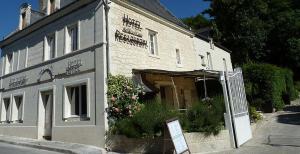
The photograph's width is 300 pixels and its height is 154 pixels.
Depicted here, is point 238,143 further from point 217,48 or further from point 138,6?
point 217,48

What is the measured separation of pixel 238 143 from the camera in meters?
9.29

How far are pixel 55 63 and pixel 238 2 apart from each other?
25.7 metres

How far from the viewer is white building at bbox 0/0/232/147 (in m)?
11.6

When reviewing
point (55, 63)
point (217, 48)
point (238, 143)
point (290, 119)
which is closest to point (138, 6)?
point (55, 63)

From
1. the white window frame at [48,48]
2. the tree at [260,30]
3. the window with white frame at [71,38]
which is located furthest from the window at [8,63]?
the tree at [260,30]

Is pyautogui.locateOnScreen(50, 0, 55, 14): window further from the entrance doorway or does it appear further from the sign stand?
the sign stand

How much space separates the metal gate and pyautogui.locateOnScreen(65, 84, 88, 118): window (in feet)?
20.6

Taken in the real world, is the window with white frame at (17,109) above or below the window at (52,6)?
below

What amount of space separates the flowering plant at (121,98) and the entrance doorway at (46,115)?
4946 millimetres

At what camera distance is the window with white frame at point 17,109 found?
54.2ft

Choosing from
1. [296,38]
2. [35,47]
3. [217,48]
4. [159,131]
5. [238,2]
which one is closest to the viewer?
[159,131]

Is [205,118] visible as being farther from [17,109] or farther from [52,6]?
[17,109]

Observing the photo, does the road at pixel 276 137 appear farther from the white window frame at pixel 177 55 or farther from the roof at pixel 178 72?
the white window frame at pixel 177 55

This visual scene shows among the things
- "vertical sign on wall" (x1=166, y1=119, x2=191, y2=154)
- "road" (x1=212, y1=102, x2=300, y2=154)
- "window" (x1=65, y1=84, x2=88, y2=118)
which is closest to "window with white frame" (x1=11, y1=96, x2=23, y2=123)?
"window" (x1=65, y1=84, x2=88, y2=118)
